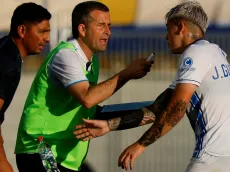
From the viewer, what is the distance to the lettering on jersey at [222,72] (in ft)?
15.9

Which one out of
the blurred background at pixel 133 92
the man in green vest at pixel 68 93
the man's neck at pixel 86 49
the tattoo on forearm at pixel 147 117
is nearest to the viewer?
the tattoo on forearm at pixel 147 117

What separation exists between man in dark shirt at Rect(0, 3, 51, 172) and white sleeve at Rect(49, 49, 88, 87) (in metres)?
0.19

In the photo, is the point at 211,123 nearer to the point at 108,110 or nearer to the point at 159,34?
the point at 108,110

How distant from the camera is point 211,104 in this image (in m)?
4.84

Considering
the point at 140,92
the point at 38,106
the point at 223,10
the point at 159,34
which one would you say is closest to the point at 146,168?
the point at 140,92

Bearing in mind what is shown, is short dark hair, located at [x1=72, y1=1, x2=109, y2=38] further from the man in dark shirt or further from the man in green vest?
the man in dark shirt

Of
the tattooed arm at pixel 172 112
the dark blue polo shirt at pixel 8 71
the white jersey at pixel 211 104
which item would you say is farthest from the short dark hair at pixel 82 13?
the tattooed arm at pixel 172 112

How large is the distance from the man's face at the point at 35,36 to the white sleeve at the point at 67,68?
0.49 feet

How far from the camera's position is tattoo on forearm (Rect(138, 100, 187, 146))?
4727mm

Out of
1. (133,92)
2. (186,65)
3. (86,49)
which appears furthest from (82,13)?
(133,92)

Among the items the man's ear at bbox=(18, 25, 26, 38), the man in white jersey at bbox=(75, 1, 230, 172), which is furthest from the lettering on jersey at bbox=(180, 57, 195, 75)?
the man's ear at bbox=(18, 25, 26, 38)

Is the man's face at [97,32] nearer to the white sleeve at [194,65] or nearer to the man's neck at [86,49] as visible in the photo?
the man's neck at [86,49]

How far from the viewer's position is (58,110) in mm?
5477

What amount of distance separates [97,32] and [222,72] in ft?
3.62
